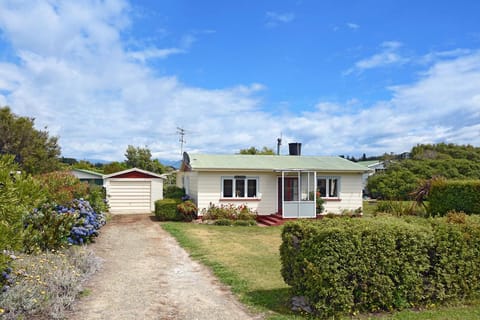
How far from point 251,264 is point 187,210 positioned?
9.27 metres

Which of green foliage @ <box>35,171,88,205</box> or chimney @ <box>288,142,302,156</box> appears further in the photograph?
chimney @ <box>288,142,302,156</box>

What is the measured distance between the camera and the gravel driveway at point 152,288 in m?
5.32

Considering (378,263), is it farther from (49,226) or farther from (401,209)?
(401,209)

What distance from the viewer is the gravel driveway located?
5.32 m

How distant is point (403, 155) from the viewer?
162ft

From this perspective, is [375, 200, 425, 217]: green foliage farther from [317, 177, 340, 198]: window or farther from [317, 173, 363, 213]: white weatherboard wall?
[317, 177, 340, 198]: window

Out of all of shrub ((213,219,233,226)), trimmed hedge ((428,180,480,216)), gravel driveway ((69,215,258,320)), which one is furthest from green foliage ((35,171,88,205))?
trimmed hedge ((428,180,480,216))

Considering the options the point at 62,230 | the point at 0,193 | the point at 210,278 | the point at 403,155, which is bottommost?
the point at 210,278

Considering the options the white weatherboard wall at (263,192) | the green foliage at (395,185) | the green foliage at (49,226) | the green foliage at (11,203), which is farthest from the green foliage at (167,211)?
the green foliage at (395,185)

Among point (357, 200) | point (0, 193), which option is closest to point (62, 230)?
point (0, 193)

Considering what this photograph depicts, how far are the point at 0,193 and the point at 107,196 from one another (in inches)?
681

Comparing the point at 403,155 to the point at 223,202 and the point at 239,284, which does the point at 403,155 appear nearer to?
the point at 223,202

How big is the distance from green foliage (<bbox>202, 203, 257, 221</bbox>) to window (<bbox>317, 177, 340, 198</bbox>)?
165 inches

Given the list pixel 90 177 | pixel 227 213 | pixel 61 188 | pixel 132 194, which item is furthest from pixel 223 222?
pixel 90 177
